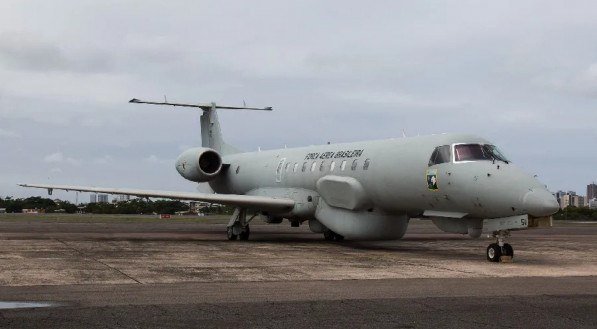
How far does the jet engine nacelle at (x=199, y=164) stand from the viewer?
96.1ft

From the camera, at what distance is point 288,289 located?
1103cm

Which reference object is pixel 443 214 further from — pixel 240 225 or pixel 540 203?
pixel 240 225

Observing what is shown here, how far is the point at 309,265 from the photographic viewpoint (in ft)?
50.7

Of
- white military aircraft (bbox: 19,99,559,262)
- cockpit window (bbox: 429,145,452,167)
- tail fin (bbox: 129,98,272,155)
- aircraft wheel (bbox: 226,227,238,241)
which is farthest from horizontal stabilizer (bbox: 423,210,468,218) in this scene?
tail fin (bbox: 129,98,272,155)

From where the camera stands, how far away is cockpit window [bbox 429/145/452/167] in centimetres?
1859

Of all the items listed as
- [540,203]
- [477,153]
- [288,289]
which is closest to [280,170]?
[477,153]

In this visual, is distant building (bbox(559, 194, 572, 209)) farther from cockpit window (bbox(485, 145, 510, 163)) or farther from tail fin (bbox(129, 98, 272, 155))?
tail fin (bbox(129, 98, 272, 155))

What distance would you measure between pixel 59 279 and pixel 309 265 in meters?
5.39

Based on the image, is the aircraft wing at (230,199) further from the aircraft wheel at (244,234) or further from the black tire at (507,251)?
the black tire at (507,251)

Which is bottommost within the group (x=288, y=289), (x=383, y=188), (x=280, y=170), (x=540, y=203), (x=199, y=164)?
(x=288, y=289)

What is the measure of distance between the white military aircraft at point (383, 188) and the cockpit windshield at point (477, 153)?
26 millimetres

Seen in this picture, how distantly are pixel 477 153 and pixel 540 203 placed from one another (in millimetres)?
2509

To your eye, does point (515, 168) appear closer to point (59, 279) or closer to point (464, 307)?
point (464, 307)

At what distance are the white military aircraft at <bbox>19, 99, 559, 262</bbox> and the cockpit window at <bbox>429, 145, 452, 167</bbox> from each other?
0.08 feet
